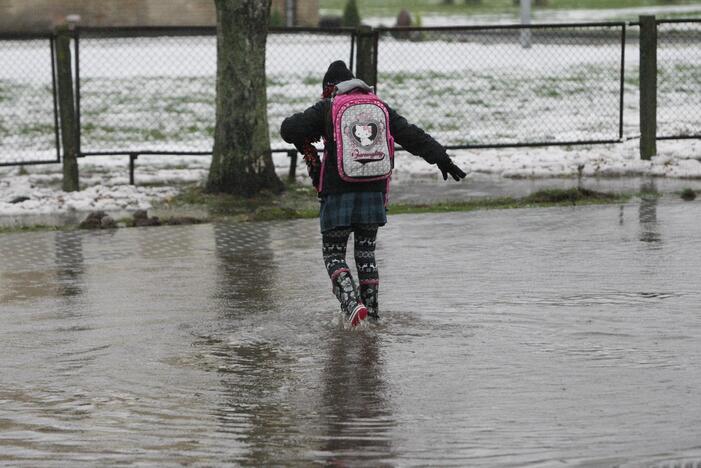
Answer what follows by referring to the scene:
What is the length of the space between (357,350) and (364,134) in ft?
3.80

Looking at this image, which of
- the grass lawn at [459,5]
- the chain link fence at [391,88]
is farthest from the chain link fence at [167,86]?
the grass lawn at [459,5]

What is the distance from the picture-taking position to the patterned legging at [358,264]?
809 centimetres

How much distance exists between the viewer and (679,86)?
71.4 ft

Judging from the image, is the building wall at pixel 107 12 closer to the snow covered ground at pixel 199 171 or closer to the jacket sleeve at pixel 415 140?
the snow covered ground at pixel 199 171

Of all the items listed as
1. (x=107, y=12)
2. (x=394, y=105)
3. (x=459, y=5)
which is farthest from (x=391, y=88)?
(x=459, y=5)

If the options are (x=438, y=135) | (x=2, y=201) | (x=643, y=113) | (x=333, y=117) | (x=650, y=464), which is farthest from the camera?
(x=438, y=135)

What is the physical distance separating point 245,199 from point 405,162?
9.83 feet

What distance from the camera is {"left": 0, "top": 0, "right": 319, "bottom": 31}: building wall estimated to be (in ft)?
110

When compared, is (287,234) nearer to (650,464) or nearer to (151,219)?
(151,219)

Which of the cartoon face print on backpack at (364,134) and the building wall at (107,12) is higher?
the building wall at (107,12)

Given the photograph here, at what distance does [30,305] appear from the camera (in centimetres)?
895

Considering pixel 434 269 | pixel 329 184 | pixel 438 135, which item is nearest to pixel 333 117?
pixel 329 184

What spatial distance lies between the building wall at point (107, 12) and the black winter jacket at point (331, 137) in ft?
86.2

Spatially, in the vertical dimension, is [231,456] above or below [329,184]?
below
